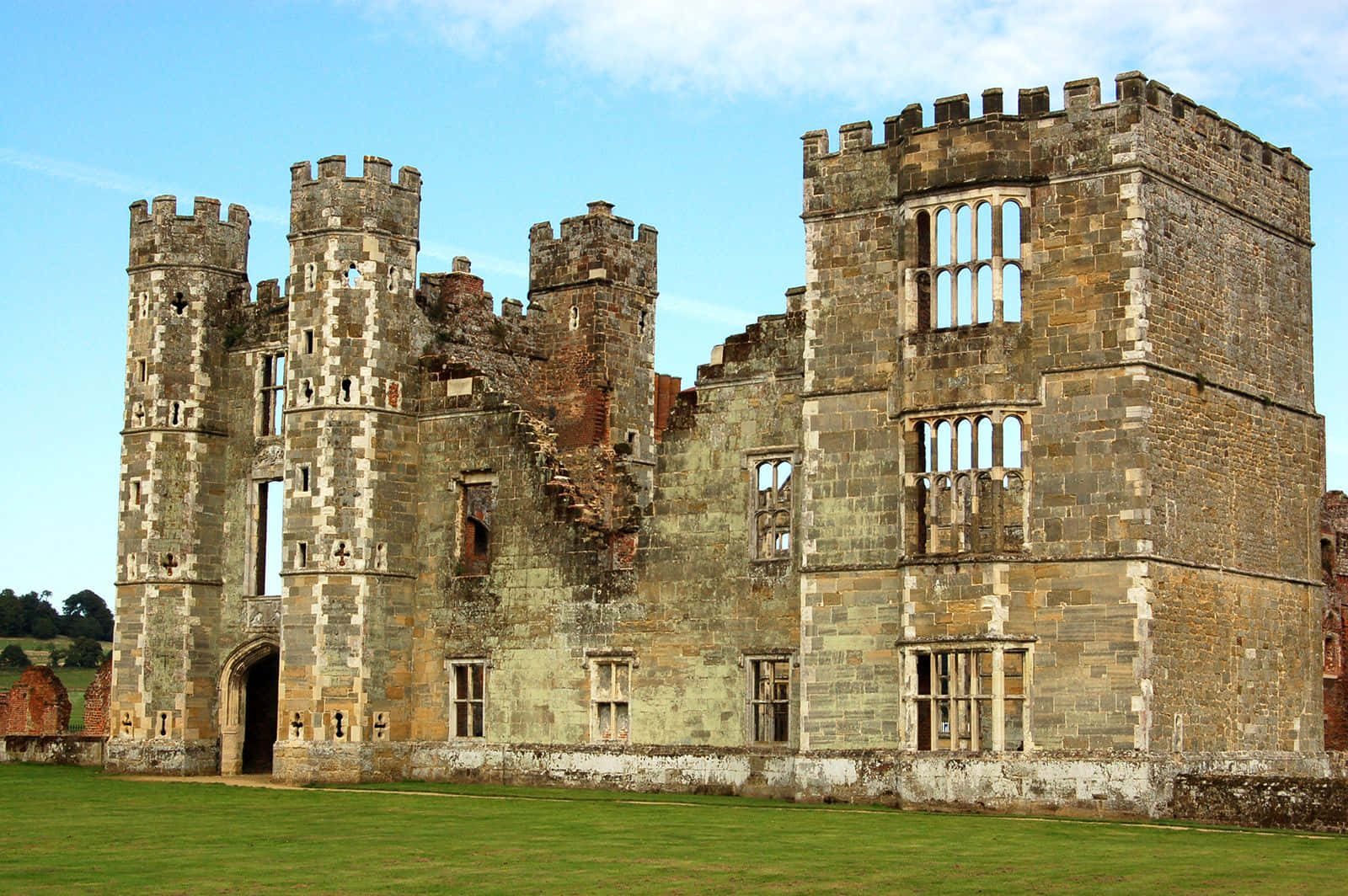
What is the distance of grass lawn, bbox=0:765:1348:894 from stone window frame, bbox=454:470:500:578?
24.8 ft

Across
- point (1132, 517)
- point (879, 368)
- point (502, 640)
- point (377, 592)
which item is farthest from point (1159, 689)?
point (377, 592)

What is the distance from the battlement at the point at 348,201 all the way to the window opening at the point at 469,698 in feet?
28.0

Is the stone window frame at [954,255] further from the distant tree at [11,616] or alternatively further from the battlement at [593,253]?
the distant tree at [11,616]

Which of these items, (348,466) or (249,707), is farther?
(249,707)

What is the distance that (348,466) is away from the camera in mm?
38562

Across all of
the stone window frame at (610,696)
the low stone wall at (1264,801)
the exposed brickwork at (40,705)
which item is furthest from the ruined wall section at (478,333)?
the low stone wall at (1264,801)

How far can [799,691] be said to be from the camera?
33.7m

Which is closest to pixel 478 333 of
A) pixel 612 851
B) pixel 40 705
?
pixel 40 705

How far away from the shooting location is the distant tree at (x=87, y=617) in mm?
124188

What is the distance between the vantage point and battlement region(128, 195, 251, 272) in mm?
43125

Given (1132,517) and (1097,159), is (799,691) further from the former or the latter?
(1097,159)

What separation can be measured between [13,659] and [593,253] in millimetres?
70474

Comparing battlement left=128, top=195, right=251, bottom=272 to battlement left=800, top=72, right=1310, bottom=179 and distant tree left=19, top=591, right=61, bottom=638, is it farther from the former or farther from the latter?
distant tree left=19, top=591, right=61, bottom=638

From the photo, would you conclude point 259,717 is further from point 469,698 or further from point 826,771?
point 826,771
